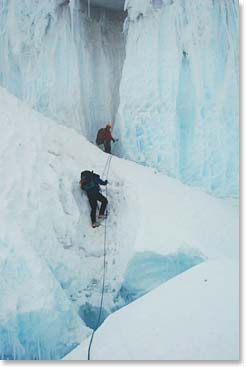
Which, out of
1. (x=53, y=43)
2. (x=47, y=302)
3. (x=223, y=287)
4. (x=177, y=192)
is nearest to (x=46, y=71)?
(x=53, y=43)

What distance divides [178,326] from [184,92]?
235 centimetres

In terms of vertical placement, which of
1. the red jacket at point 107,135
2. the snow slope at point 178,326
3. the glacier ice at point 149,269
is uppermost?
the red jacket at point 107,135

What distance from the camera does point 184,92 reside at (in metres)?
4.06

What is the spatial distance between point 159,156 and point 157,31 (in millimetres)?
1282

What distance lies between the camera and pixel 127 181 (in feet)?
12.1

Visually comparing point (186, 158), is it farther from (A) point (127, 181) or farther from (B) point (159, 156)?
(A) point (127, 181)

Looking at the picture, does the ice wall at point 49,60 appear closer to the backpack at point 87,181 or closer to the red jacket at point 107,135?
the red jacket at point 107,135

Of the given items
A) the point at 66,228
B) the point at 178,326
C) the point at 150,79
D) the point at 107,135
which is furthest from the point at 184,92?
the point at 178,326

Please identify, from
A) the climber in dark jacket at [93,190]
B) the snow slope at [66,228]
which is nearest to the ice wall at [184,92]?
the snow slope at [66,228]

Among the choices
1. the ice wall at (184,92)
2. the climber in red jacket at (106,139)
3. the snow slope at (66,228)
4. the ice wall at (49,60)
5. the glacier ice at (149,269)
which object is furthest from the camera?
the ice wall at (49,60)

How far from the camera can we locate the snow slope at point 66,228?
2699 millimetres

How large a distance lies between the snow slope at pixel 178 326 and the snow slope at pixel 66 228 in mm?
329

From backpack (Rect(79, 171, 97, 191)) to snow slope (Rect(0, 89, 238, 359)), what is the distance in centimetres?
12

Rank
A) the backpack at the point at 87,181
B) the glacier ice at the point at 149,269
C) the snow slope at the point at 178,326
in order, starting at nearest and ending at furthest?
the snow slope at the point at 178,326
the glacier ice at the point at 149,269
the backpack at the point at 87,181
